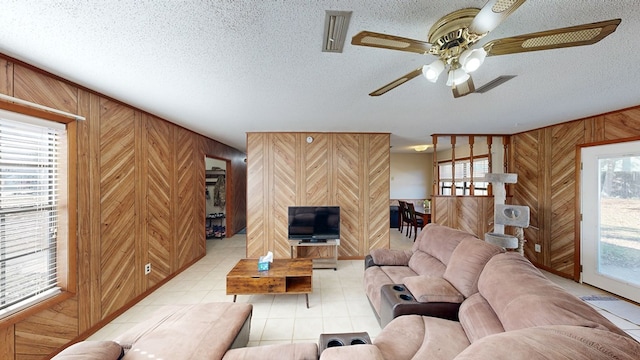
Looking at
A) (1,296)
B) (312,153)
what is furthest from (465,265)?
(1,296)

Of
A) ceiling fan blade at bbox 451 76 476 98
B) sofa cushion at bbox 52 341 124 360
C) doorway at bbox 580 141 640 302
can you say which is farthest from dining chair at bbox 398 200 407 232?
sofa cushion at bbox 52 341 124 360

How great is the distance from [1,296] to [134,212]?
4.17 feet

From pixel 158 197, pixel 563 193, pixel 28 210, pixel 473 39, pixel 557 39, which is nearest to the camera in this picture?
pixel 557 39

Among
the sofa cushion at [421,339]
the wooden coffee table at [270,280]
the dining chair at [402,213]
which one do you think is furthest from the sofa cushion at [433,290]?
the dining chair at [402,213]

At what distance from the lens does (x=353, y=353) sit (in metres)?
1.25

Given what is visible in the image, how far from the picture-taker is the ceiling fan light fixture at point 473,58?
1.10m

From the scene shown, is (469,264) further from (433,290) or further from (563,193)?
(563,193)

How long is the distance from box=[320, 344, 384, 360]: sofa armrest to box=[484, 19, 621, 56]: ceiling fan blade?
69.6 inches

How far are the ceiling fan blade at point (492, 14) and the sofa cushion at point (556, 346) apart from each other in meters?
1.22

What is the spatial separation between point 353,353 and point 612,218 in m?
4.21

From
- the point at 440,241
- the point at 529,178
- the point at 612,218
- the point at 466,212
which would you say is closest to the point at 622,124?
the point at 612,218

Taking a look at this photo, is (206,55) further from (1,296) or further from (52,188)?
(1,296)

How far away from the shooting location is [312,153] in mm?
4273

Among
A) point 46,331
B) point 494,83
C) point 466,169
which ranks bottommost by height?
point 46,331
